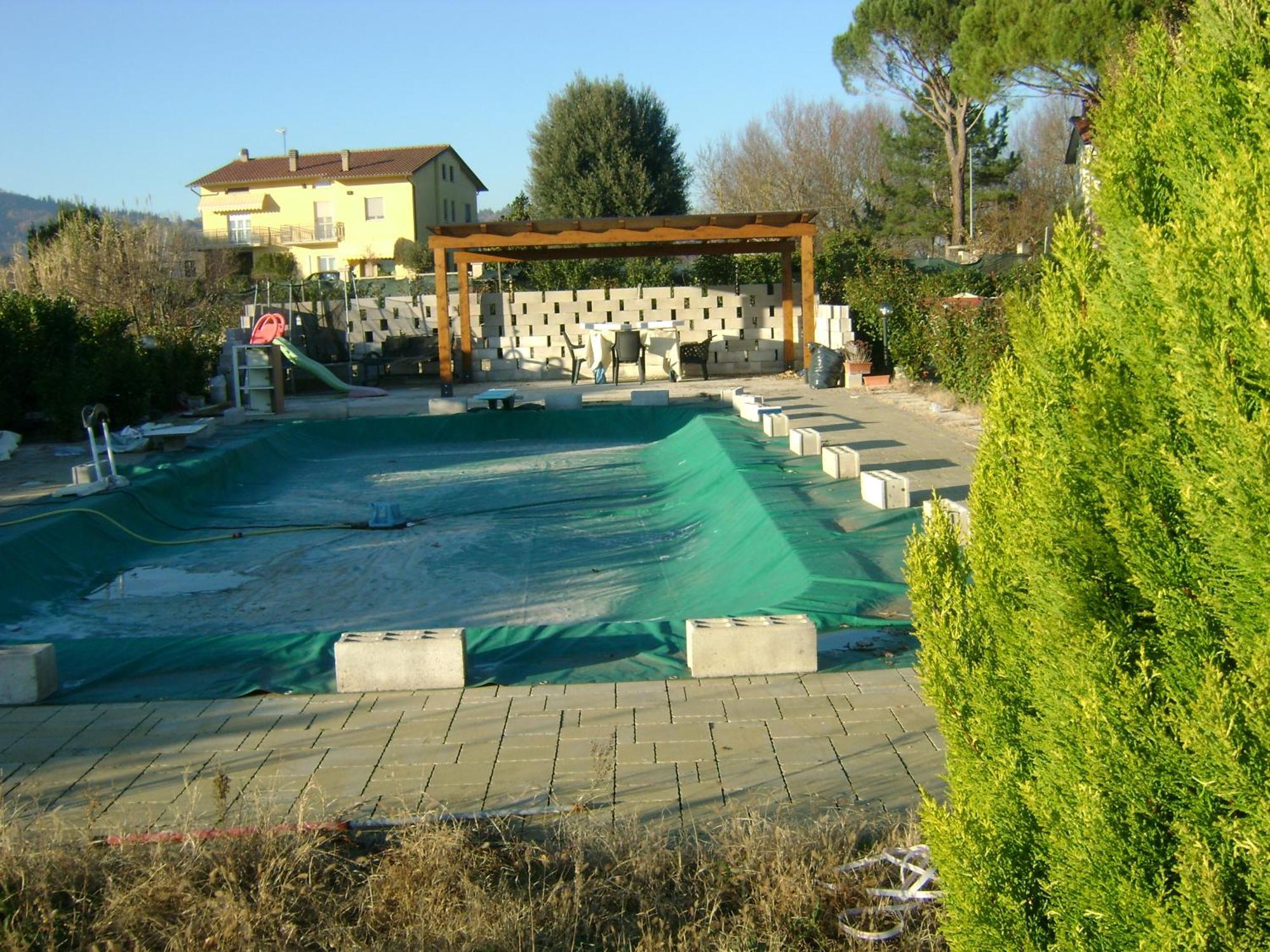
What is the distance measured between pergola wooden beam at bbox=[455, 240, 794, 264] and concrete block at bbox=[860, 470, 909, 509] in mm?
12978

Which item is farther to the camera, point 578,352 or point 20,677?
point 578,352

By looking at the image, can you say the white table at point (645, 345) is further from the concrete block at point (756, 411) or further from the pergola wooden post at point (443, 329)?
the concrete block at point (756, 411)

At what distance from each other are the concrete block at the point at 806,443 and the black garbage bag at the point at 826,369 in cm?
661

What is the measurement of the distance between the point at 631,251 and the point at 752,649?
674 inches

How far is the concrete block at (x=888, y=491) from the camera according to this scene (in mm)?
8602

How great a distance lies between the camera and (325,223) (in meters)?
52.1

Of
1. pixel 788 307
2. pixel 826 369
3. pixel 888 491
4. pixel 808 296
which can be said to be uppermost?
pixel 808 296

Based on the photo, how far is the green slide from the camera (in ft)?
59.2

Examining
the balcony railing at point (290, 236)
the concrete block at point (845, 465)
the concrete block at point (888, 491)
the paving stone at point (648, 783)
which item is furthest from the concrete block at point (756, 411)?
the balcony railing at point (290, 236)

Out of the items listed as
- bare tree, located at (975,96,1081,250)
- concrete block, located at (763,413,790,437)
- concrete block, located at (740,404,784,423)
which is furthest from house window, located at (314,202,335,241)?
concrete block, located at (763,413,790,437)

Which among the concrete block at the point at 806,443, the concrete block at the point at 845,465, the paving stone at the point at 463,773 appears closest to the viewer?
the paving stone at the point at 463,773

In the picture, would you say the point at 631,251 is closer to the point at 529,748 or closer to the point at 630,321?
the point at 630,321

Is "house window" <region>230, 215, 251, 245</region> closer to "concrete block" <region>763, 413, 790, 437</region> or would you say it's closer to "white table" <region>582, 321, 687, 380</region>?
"white table" <region>582, 321, 687, 380</region>

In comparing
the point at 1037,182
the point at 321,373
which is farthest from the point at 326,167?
the point at 321,373
